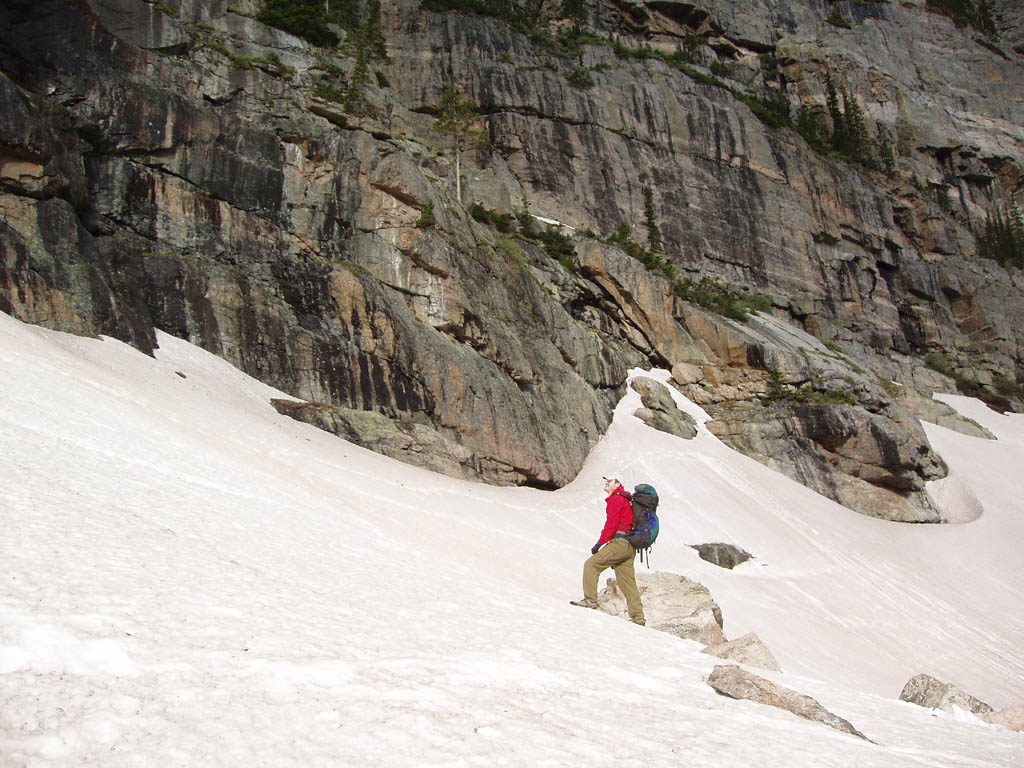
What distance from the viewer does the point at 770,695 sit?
4.93 m

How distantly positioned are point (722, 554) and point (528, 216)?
2398cm

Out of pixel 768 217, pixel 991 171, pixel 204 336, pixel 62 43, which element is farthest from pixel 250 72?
pixel 991 171

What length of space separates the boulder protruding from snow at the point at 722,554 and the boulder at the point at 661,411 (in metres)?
9.58

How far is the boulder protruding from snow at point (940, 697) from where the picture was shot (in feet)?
19.0

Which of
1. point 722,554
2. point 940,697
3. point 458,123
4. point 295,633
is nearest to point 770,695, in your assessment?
point 940,697

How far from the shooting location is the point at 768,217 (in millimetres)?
51406

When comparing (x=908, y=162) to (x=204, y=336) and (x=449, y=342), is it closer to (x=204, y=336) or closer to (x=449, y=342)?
(x=449, y=342)

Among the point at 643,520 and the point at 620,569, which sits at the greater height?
the point at 643,520

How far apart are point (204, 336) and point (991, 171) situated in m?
75.7

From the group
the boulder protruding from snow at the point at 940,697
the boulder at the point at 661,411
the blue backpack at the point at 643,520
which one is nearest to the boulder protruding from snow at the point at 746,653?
the boulder protruding from snow at the point at 940,697

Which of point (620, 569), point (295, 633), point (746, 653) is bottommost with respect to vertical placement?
point (746, 653)

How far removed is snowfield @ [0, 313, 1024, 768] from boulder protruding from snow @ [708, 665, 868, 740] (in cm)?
15

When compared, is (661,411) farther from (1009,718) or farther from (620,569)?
(1009,718)

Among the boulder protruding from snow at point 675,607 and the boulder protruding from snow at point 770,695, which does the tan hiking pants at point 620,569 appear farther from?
the boulder protruding from snow at point 770,695
